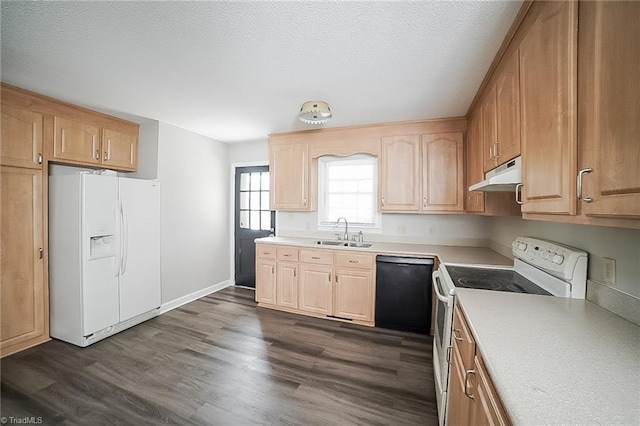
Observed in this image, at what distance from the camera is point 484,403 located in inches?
32.4

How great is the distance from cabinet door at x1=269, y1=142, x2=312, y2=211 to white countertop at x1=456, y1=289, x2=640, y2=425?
103 inches

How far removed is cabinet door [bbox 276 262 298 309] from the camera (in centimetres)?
325

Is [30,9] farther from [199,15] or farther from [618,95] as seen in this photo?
[618,95]

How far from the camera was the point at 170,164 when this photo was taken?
133 inches

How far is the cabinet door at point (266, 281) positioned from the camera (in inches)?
133

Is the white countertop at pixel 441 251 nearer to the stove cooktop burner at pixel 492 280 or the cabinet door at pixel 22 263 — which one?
the stove cooktop burner at pixel 492 280

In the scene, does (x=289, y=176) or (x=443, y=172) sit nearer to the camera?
(x=443, y=172)

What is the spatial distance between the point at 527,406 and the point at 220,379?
214 centimetres

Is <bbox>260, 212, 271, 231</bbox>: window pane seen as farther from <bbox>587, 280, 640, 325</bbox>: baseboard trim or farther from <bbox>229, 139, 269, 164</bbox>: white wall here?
<bbox>587, 280, 640, 325</bbox>: baseboard trim

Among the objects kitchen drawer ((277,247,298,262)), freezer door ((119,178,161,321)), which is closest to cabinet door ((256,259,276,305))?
kitchen drawer ((277,247,298,262))

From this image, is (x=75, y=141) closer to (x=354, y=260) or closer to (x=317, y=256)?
(x=317, y=256)

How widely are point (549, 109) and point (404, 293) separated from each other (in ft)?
7.13

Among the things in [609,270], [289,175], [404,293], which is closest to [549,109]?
[609,270]

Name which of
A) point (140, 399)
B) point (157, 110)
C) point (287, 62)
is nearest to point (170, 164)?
point (157, 110)
